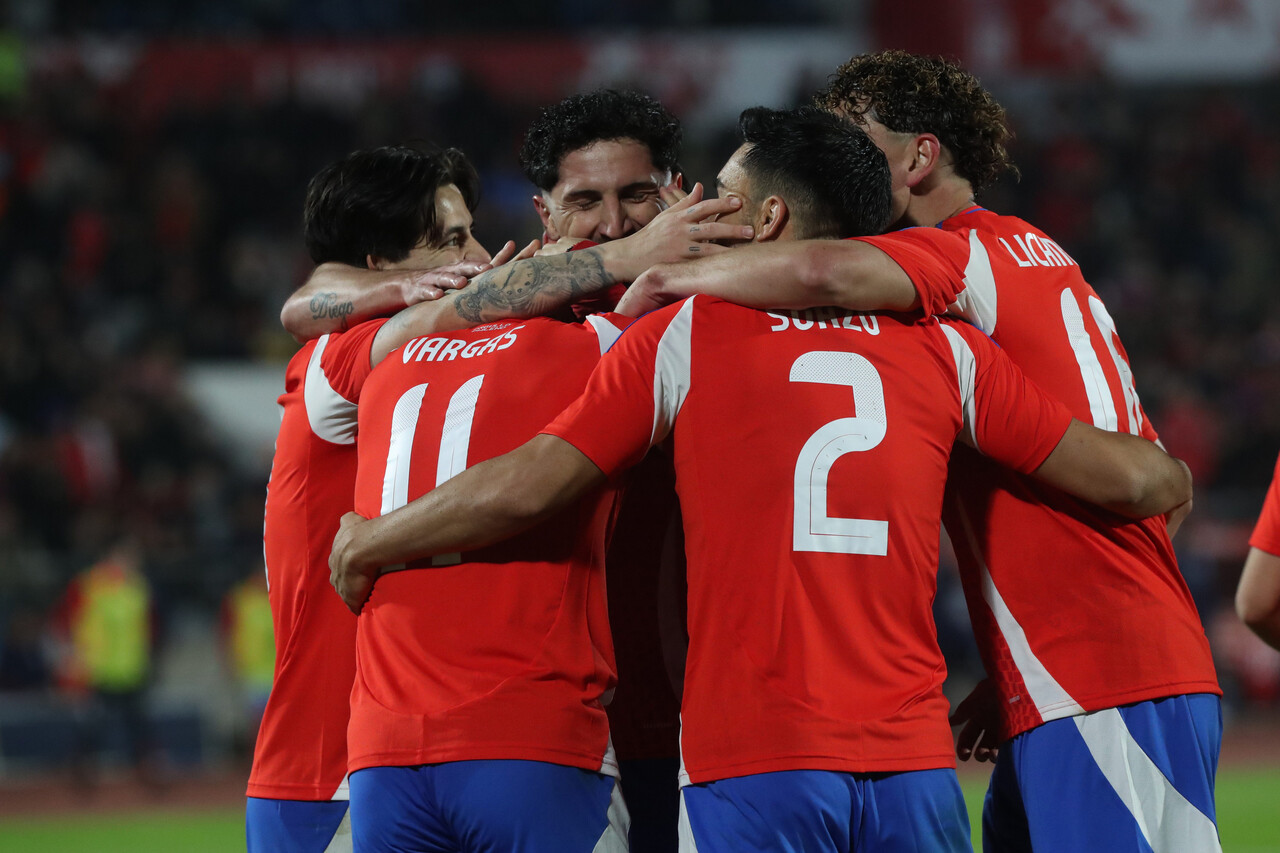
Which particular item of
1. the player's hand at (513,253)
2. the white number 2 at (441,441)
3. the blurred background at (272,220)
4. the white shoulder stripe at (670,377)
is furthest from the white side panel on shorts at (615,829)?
the blurred background at (272,220)

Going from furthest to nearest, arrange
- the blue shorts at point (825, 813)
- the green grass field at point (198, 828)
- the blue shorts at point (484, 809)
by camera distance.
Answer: the green grass field at point (198, 828) → the blue shorts at point (484, 809) → the blue shorts at point (825, 813)

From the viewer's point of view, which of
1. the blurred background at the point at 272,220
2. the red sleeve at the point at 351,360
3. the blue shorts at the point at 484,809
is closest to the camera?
Result: the blue shorts at the point at 484,809

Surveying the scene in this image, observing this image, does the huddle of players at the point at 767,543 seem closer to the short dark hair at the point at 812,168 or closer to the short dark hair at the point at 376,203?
the short dark hair at the point at 812,168

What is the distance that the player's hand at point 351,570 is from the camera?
303 cm

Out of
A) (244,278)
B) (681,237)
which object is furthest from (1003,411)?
(244,278)

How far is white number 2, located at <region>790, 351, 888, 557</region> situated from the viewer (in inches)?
108

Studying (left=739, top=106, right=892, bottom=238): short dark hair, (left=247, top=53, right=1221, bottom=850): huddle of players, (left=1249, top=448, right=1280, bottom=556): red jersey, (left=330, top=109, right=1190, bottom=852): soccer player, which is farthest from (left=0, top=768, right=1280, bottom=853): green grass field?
(left=739, top=106, right=892, bottom=238): short dark hair

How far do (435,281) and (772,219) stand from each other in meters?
0.98

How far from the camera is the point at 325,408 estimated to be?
3541mm

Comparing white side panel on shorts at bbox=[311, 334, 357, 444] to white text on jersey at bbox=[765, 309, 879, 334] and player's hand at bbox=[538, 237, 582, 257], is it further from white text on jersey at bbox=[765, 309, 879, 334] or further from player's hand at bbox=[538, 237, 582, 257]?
white text on jersey at bbox=[765, 309, 879, 334]

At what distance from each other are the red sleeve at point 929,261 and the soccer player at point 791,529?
3.0 inches

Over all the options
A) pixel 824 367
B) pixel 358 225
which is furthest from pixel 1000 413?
pixel 358 225

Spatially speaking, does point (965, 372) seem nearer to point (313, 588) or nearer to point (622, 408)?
point (622, 408)

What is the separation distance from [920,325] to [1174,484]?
2.43 ft
